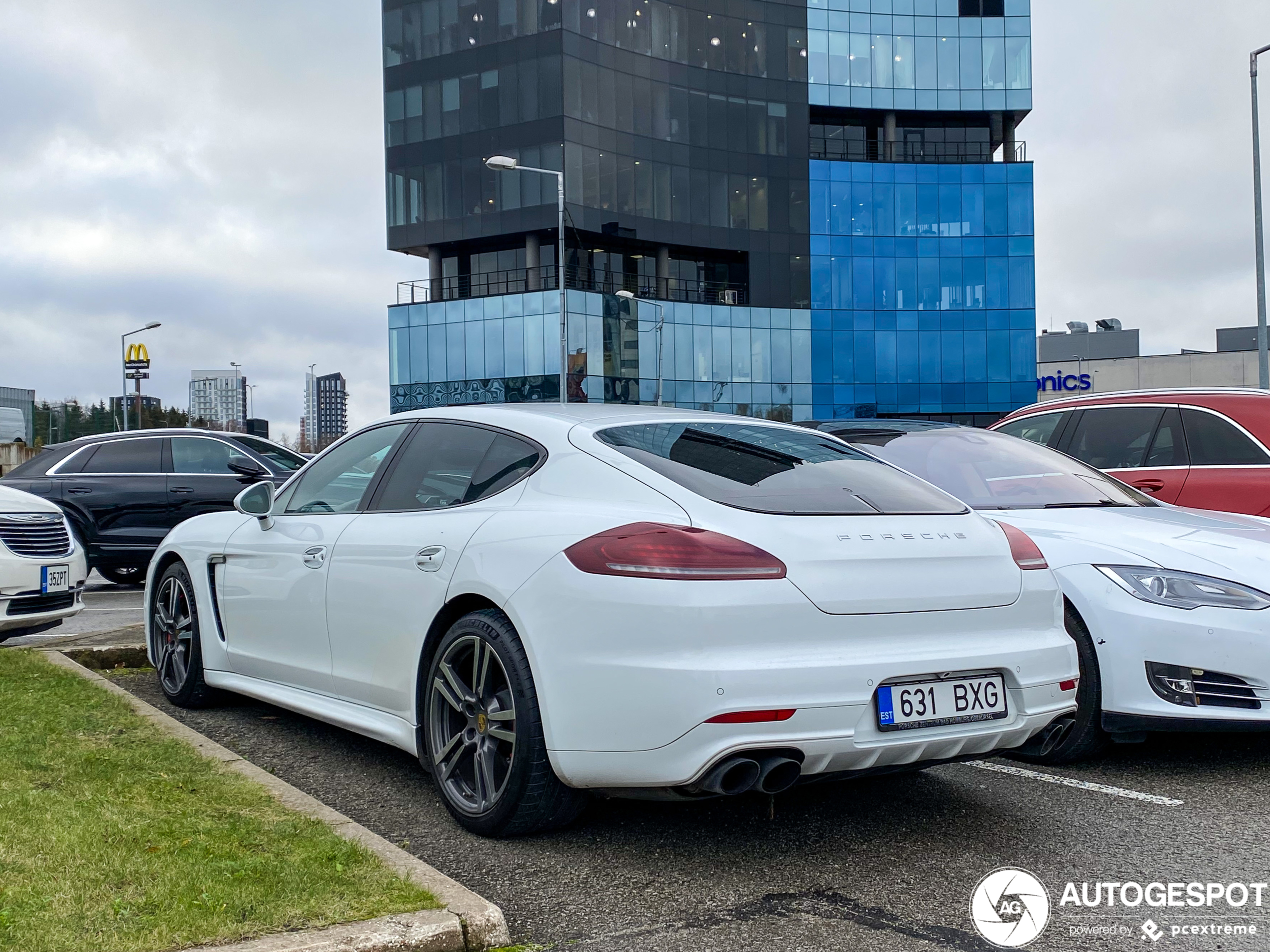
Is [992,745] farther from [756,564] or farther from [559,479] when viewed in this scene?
[559,479]

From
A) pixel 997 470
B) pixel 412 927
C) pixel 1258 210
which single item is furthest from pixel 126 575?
pixel 1258 210

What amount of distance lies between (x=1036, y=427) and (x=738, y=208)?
50.1 metres

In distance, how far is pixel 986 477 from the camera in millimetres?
6152

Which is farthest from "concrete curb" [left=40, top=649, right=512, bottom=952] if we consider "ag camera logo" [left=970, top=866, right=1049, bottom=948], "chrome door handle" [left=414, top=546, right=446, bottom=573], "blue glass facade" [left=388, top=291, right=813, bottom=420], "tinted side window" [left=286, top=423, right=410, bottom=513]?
"blue glass facade" [left=388, top=291, right=813, bottom=420]

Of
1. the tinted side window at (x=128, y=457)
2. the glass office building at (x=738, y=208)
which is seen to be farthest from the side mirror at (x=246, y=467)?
the glass office building at (x=738, y=208)

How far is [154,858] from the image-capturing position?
10.5 feet

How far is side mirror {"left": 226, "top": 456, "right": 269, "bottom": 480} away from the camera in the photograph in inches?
459

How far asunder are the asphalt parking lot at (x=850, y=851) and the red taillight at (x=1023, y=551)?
0.92 m

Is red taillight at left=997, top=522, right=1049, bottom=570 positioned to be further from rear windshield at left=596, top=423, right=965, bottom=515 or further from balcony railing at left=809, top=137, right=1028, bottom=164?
balcony railing at left=809, top=137, right=1028, bottom=164

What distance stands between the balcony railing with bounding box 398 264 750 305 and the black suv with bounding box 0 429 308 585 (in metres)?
40.1

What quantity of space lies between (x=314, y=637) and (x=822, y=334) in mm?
54675

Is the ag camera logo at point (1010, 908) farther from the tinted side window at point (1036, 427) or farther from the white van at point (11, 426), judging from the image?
the white van at point (11, 426)

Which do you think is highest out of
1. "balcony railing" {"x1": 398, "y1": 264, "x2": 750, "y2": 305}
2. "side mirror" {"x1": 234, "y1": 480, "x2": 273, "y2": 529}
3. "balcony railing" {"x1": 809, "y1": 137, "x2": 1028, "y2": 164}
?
"balcony railing" {"x1": 809, "y1": 137, "x2": 1028, "y2": 164}

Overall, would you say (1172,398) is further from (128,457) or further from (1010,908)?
(128,457)
